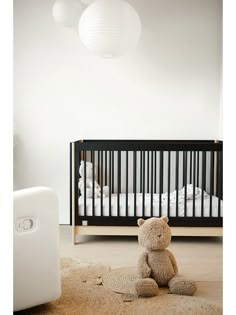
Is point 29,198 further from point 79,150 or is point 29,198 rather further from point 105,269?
point 79,150

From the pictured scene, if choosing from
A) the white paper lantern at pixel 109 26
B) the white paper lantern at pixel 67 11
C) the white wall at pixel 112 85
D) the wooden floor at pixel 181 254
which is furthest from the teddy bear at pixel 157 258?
the white paper lantern at pixel 67 11

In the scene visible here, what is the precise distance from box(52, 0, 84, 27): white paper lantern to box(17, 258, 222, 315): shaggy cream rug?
7.19ft

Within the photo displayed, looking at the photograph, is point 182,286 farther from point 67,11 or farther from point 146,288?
point 67,11

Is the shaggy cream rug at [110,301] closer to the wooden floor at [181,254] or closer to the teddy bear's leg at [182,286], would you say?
the teddy bear's leg at [182,286]

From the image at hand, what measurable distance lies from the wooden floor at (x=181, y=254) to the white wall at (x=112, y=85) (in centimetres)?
92

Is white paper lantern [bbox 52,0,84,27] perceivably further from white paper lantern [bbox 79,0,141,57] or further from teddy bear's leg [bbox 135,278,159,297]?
teddy bear's leg [bbox 135,278,159,297]

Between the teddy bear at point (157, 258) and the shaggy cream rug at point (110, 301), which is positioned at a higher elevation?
the teddy bear at point (157, 258)

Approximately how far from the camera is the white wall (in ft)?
15.2

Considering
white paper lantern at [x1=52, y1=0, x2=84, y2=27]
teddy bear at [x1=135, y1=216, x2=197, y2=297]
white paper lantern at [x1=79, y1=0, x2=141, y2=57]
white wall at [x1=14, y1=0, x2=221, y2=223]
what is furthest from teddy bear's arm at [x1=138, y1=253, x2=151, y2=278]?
white paper lantern at [x1=52, y1=0, x2=84, y2=27]

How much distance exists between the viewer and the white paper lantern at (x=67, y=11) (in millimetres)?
4113

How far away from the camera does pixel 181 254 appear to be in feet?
11.7

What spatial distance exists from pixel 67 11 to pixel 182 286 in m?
2.50
